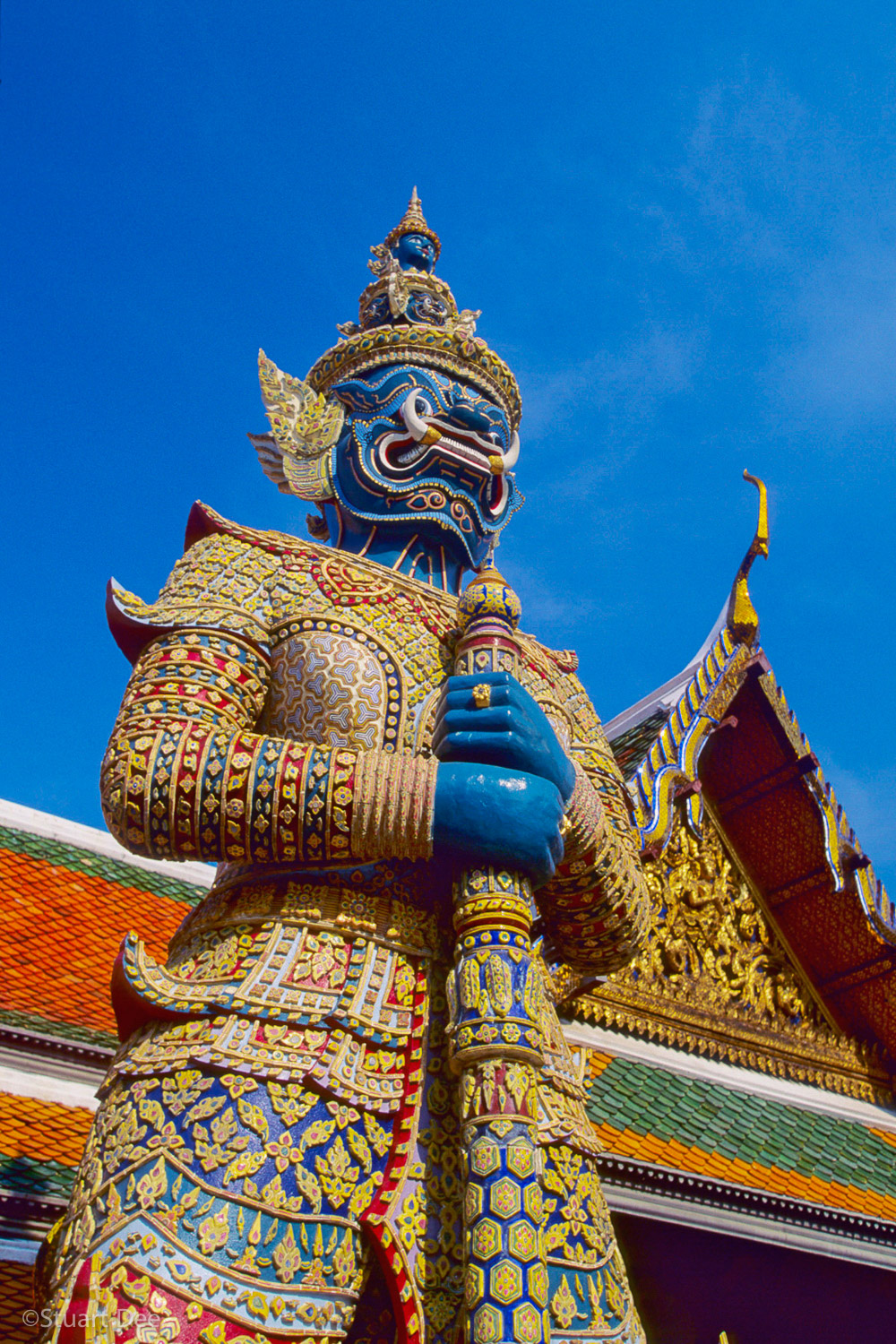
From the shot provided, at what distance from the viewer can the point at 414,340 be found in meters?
3.81

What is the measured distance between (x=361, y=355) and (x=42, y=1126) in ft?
9.46

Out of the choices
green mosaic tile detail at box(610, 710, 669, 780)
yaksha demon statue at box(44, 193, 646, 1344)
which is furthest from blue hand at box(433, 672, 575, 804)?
green mosaic tile detail at box(610, 710, 669, 780)

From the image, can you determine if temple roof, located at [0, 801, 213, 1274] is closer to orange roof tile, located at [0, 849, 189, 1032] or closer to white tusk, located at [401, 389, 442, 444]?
orange roof tile, located at [0, 849, 189, 1032]

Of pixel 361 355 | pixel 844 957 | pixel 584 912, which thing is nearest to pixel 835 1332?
pixel 844 957

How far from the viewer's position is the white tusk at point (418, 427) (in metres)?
3.45

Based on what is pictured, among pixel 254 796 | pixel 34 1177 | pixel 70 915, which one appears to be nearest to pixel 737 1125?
pixel 34 1177

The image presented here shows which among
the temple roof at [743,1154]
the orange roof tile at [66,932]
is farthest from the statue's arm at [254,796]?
the orange roof tile at [66,932]

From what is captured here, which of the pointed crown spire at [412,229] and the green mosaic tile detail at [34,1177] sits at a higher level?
the pointed crown spire at [412,229]

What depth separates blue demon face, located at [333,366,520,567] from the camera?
3.50m

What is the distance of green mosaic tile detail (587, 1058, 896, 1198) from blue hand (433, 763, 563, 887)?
2487 mm

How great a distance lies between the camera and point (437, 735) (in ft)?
8.51

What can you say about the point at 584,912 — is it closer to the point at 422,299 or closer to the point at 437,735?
the point at 437,735

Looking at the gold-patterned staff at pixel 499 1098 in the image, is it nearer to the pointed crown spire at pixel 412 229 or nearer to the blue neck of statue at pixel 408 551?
the blue neck of statue at pixel 408 551

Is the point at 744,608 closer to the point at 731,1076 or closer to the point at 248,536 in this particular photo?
the point at 731,1076
